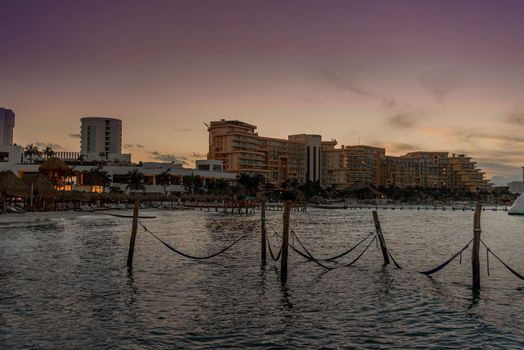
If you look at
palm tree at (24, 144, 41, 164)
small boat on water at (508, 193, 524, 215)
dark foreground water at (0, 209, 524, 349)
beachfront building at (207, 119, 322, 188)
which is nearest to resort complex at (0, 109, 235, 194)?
palm tree at (24, 144, 41, 164)

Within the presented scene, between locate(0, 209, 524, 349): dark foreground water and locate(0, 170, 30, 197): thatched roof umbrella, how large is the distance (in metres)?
34.8

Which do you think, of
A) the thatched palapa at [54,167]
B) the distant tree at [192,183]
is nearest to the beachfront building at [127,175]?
the distant tree at [192,183]

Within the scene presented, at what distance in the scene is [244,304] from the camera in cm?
1716

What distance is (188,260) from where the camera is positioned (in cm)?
2798

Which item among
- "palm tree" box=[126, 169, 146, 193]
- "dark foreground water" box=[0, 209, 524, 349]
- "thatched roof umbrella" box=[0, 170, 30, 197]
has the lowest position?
"dark foreground water" box=[0, 209, 524, 349]

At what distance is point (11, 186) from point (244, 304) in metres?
53.0

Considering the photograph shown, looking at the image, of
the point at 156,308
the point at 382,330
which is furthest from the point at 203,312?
the point at 382,330

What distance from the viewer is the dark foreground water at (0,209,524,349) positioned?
43.4 feet

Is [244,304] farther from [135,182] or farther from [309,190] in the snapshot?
[309,190]

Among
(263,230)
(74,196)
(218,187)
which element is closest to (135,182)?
(218,187)

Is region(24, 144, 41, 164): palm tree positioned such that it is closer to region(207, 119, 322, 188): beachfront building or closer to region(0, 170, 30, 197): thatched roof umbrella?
region(207, 119, 322, 188): beachfront building

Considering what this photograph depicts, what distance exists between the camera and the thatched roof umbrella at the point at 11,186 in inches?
2383

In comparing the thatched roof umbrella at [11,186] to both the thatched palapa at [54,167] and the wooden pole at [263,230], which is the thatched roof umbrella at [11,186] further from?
the wooden pole at [263,230]

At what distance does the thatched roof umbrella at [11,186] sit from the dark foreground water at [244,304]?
34798 mm
